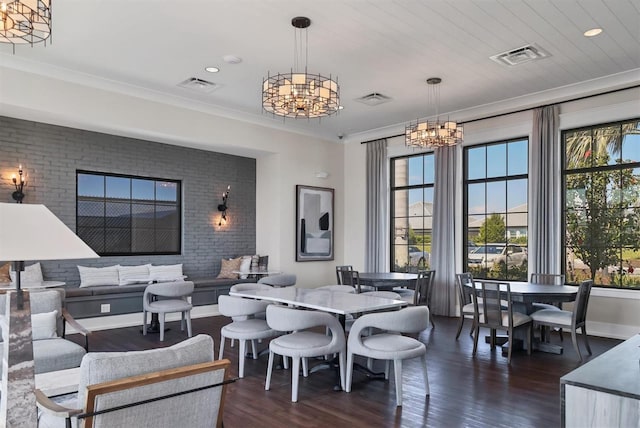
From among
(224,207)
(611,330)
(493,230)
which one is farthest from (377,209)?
(611,330)

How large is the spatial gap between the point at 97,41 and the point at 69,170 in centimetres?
248

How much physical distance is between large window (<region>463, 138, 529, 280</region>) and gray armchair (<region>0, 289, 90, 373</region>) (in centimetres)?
609

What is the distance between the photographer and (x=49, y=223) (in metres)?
1.90

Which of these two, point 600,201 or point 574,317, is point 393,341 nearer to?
point 574,317

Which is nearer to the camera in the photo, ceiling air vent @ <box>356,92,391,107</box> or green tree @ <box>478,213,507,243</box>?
ceiling air vent @ <box>356,92,391,107</box>

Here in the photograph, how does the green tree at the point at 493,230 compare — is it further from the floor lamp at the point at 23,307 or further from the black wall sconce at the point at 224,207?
the floor lamp at the point at 23,307

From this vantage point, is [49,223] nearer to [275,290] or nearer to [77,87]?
[275,290]

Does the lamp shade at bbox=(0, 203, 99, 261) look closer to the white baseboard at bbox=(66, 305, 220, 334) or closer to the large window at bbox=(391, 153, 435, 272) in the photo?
the white baseboard at bbox=(66, 305, 220, 334)

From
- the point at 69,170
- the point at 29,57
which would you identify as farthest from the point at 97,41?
the point at 69,170

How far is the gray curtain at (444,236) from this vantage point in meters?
7.94

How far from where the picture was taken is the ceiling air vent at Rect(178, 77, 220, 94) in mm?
6457

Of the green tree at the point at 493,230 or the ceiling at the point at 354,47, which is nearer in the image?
the ceiling at the point at 354,47

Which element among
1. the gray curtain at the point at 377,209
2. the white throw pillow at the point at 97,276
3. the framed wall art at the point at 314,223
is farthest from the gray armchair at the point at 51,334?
the gray curtain at the point at 377,209

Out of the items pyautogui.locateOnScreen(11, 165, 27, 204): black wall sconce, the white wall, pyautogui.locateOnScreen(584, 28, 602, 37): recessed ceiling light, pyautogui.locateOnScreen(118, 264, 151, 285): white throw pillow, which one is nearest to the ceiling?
pyautogui.locateOnScreen(584, 28, 602, 37): recessed ceiling light
